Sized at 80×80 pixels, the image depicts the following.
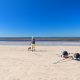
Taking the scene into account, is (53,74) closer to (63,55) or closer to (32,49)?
(63,55)

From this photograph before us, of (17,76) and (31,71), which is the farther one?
(31,71)

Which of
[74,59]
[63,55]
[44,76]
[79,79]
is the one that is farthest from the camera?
[63,55]

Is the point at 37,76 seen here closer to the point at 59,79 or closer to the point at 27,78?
the point at 27,78

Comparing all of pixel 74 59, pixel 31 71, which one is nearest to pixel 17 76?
pixel 31 71

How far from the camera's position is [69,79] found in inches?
330

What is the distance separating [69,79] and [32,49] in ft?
42.4

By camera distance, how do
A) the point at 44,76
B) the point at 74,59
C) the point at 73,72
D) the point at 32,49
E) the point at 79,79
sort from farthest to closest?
1. the point at 32,49
2. the point at 74,59
3. the point at 73,72
4. the point at 44,76
5. the point at 79,79

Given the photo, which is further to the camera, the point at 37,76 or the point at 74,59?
the point at 74,59

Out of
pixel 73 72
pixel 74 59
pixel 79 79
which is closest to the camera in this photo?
pixel 79 79

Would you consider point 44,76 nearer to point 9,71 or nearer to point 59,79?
point 59,79

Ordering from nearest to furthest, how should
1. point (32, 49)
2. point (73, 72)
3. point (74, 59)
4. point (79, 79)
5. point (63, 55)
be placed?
point (79, 79) → point (73, 72) → point (74, 59) → point (63, 55) → point (32, 49)

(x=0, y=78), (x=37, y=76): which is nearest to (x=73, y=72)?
(x=37, y=76)

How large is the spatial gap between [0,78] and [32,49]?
41.4 ft

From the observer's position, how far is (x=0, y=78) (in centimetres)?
855
